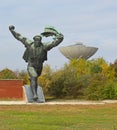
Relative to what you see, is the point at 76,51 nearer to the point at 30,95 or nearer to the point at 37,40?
the point at 30,95

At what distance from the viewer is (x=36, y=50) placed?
81.8 ft

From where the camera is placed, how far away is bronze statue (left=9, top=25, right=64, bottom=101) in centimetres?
2484

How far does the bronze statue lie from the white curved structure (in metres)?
42.3

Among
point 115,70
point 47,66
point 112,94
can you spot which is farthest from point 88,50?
point 112,94

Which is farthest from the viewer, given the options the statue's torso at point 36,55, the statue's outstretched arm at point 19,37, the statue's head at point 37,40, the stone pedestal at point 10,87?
the stone pedestal at point 10,87

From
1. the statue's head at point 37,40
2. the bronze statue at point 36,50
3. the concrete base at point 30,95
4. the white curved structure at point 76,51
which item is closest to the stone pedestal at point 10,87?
the concrete base at point 30,95

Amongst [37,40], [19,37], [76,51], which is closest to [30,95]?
[37,40]

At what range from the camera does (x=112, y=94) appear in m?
28.6

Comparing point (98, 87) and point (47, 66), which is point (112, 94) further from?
point (47, 66)

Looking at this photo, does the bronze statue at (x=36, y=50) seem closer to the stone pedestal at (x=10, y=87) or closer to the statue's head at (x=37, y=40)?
the statue's head at (x=37, y=40)

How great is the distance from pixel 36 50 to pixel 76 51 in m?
43.5

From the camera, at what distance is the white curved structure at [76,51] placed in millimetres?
67938

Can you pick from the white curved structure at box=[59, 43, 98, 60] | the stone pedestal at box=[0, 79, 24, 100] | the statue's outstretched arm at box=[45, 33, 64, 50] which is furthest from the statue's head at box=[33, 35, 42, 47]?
the white curved structure at box=[59, 43, 98, 60]

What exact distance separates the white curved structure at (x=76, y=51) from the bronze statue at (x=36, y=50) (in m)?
42.3
